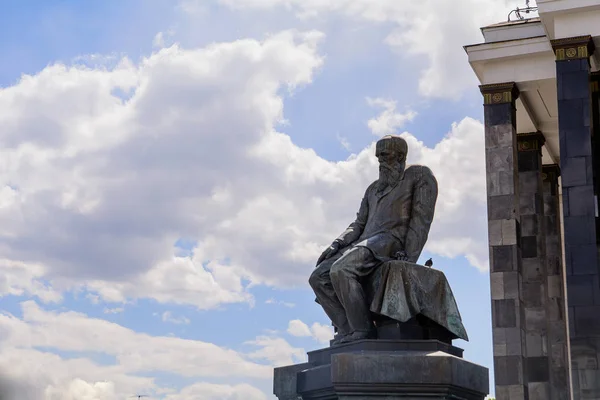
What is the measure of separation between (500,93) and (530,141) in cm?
441

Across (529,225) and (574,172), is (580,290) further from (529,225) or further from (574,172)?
(529,225)

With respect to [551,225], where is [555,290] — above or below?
below

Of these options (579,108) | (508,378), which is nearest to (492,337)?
(508,378)

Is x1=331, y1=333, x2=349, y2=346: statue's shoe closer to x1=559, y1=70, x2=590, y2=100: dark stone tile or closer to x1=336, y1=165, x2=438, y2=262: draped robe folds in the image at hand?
x1=336, y1=165, x2=438, y2=262: draped robe folds

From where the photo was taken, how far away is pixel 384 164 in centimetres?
1248

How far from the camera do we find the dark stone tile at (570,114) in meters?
29.1

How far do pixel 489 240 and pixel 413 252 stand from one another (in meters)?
20.2

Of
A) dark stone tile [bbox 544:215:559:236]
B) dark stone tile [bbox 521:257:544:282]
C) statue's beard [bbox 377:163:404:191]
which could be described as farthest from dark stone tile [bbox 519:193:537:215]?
statue's beard [bbox 377:163:404:191]

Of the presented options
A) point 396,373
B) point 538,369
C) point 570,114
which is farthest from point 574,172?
point 396,373

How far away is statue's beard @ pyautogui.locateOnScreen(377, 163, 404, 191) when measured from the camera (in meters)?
12.4

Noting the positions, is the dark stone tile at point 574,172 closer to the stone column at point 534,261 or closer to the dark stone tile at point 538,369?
the stone column at point 534,261

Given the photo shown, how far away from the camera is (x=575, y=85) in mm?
29625

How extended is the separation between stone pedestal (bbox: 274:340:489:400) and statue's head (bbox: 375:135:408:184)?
7.19ft

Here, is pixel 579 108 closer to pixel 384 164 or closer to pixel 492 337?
pixel 492 337
